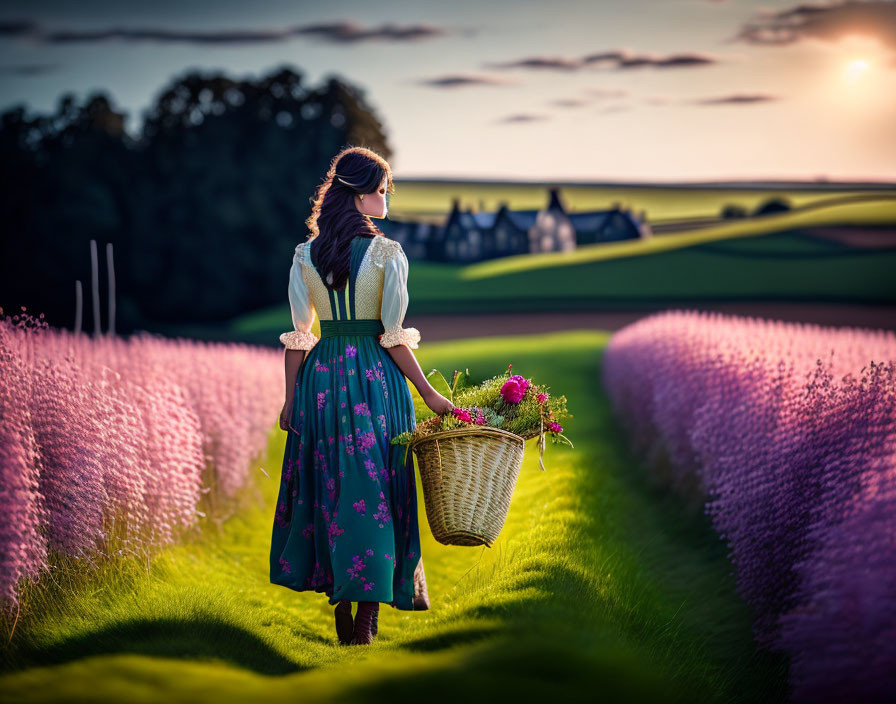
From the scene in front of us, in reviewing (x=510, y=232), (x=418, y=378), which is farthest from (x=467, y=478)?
(x=510, y=232)

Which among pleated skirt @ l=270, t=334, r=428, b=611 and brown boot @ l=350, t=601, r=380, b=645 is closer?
pleated skirt @ l=270, t=334, r=428, b=611

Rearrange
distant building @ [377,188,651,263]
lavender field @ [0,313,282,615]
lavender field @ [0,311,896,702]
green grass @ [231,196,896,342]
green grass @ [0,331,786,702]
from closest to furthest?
green grass @ [0,331,786,702]
lavender field @ [0,311,896,702]
lavender field @ [0,313,282,615]
green grass @ [231,196,896,342]
distant building @ [377,188,651,263]

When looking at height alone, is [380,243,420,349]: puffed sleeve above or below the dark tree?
below

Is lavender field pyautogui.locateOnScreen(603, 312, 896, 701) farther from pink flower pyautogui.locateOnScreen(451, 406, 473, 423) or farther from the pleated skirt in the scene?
the pleated skirt

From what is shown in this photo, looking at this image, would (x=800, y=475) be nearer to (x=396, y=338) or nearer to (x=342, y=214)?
(x=396, y=338)

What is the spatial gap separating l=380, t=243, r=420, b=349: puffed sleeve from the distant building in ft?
69.1

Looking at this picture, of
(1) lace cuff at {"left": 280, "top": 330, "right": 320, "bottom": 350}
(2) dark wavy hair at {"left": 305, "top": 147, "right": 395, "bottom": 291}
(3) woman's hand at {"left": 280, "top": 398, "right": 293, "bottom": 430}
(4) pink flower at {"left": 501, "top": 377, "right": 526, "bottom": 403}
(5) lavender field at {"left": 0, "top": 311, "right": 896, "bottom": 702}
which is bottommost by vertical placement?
(5) lavender field at {"left": 0, "top": 311, "right": 896, "bottom": 702}

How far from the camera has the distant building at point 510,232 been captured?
27094 millimetres

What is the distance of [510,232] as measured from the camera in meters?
28.2

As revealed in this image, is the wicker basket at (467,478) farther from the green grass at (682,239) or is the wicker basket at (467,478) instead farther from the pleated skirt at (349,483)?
the green grass at (682,239)

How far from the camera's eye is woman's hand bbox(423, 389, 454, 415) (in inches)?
158

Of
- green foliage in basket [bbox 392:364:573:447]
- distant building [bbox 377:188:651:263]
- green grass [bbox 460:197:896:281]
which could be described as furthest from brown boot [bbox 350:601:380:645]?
distant building [bbox 377:188:651:263]

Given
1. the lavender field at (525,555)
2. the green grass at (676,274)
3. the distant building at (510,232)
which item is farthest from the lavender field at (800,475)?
the distant building at (510,232)

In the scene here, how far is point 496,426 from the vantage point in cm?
403
